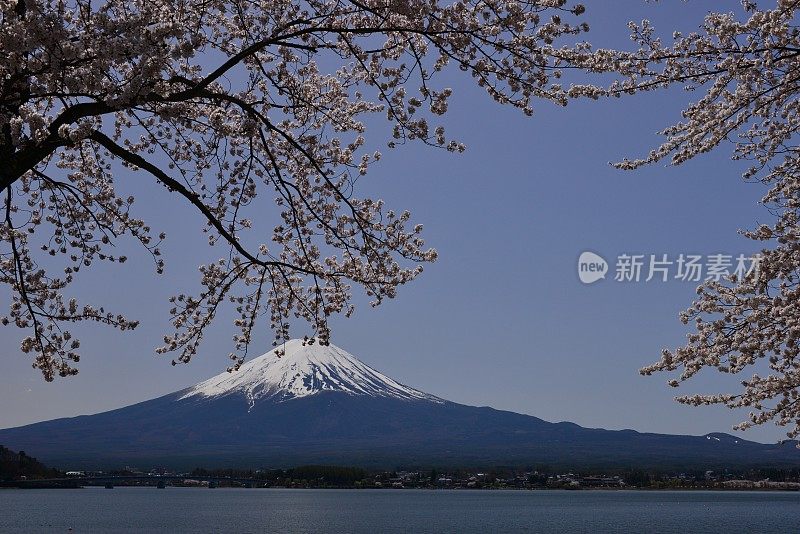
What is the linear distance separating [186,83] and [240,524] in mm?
73845

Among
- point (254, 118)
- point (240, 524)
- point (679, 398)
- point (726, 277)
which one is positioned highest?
point (254, 118)

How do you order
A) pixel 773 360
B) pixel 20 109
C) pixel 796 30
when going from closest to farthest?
pixel 20 109, pixel 796 30, pixel 773 360

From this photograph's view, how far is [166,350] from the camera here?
8.13m

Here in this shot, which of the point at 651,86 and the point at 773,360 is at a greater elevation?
the point at 651,86

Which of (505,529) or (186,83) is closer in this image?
(186,83)

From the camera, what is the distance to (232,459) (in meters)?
196

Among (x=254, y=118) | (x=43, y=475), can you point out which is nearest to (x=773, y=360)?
(x=254, y=118)

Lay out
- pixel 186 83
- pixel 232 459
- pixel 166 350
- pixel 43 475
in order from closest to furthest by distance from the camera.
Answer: pixel 186 83 → pixel 166 350 → pixel 43 475 → pixel 232 459

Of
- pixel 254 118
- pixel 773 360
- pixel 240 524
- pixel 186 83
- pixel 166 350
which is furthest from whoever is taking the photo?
pixel 240 524

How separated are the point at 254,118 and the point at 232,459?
200 meters

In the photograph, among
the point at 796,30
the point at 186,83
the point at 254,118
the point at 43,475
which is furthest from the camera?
the point at 43,475

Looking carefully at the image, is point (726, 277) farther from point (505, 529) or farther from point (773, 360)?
point (505, 529)

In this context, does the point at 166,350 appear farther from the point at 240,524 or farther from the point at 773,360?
the point at 240,524

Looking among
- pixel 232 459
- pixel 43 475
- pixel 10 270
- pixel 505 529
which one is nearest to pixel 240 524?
pixel 505 529
